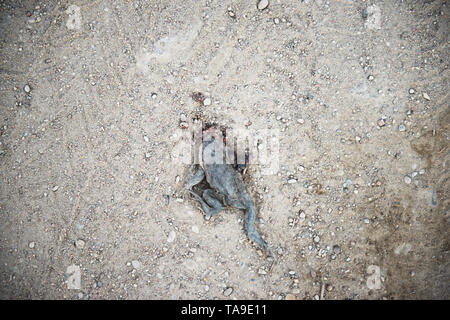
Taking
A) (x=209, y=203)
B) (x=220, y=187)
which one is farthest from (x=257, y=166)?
(x=209, y=203)

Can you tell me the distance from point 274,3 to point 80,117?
3.44 meters

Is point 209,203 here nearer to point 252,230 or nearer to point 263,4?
point 252,230

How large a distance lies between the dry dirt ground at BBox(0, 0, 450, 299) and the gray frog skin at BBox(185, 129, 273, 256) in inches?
7.8

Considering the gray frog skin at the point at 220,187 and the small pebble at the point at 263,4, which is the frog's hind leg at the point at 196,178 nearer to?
the gray frog skin at the point at 220,187

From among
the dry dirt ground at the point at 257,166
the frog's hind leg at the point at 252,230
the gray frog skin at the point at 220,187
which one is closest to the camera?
the gray frog skin at the point at 220,187

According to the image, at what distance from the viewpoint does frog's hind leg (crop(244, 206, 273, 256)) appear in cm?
422

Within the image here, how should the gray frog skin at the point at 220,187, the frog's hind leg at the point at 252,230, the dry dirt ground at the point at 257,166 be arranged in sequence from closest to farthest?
the gray frog skin at the point at 220,187
the frog's hind leg at the point at 252,230
the dry dirt ground at the point at 257,166

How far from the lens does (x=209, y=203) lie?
4.27 m

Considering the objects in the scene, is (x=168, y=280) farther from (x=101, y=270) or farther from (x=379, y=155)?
(x=379, y=155)

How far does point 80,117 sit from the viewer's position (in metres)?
4.48

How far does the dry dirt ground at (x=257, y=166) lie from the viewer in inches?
172

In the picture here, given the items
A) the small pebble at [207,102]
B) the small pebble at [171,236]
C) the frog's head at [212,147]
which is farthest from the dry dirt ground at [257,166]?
the frog's head at [212,147]

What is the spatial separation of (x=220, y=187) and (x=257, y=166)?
2.29 ft
